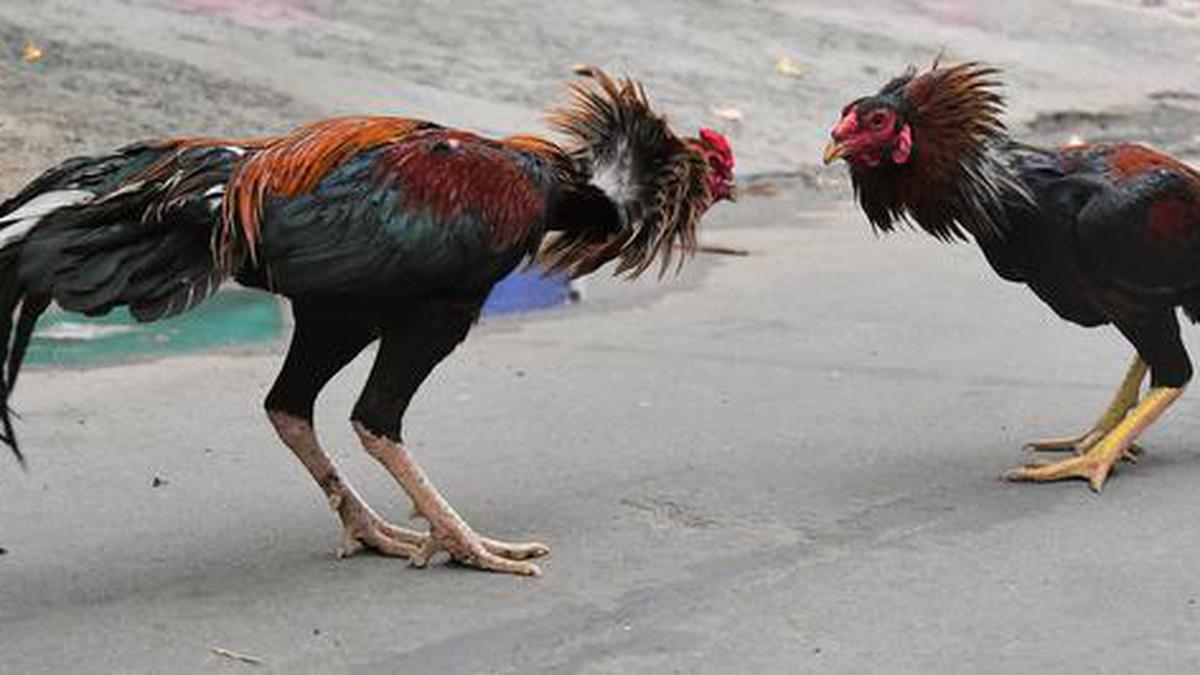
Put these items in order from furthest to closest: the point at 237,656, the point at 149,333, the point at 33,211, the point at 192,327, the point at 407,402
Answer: the point at 192,327 → the point at 149,333 → the point at 407,402 → the point at 33,211 → the point at 237,656

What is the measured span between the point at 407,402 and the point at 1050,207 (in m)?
2.22

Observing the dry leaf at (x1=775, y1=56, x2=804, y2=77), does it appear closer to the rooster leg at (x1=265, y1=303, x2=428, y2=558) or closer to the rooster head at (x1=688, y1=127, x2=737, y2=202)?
the rooster head at (x1=688, y1=127, x2=737, y2=202)

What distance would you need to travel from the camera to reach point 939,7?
1902 centimetres

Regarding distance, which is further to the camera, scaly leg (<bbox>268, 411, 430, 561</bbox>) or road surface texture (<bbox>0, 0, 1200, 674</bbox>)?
scaly leg (<bbox>268, 411, 430, 561</bbox>)

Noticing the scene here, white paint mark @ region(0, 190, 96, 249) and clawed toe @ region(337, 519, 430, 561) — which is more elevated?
white paint mark @ region(0, 190, 96, 249)

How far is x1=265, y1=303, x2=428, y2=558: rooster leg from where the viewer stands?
5.56 m

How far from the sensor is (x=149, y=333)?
8.50 meters

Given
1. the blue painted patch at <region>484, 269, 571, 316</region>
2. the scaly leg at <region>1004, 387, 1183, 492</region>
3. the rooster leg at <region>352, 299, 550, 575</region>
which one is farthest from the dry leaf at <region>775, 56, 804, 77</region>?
the rooster leg at <region>352, 299, 550, 575</region>

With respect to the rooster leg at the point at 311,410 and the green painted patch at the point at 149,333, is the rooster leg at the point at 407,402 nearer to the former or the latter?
the rooster leg at the point at 311,410

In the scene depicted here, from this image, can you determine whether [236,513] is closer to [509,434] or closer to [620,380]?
[509,434]

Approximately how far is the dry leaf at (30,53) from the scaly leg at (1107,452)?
755 centimetres

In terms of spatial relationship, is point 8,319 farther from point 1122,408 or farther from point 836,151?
point 1122,408

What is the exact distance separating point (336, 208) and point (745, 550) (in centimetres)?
154

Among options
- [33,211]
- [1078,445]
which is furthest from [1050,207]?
[33,211]
